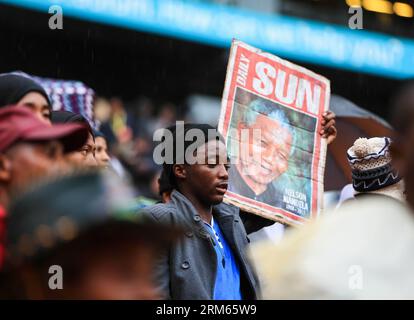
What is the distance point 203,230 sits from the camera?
3.88 metres

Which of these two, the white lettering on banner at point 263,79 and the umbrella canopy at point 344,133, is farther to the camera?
the umbrella canopy at point 344,133

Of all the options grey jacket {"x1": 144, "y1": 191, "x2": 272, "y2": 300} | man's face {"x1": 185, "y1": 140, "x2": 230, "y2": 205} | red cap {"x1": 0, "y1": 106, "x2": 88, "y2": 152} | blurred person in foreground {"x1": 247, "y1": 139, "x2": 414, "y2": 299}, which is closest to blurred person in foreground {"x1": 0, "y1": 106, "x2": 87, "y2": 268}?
red cap {"x1": 0, "y1": 106, "x2": 88, "y2": 152}

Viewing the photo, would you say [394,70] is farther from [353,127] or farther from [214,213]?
[214,213]

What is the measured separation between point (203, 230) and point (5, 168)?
1.55m

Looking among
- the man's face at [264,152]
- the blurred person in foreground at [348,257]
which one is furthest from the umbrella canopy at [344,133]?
the blurred person in foreground at [348,257]

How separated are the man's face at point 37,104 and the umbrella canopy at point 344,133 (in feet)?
10.0

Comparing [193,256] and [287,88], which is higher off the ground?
[287,88]

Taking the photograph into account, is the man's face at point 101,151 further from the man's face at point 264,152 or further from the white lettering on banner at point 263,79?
the white lettering on banner at point 263,79

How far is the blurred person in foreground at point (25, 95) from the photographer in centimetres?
342

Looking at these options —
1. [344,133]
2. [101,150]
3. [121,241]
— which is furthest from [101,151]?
[121,241]

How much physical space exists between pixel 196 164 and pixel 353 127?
2341 mm

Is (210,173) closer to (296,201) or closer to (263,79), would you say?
(296,201)

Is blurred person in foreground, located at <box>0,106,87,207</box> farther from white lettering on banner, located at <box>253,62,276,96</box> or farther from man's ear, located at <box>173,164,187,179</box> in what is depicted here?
white lettering on banner, located at <box>253,62,276,96</box>

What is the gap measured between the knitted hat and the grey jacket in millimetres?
694
